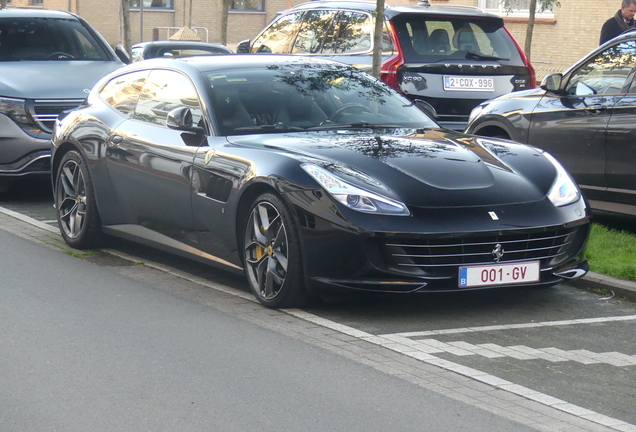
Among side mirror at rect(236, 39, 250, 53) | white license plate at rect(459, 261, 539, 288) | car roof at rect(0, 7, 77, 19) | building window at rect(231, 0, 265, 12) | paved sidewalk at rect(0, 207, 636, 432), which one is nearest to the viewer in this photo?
paved sidewalk at rect(0, 207, 636, 432)

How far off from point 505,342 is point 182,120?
2671mm

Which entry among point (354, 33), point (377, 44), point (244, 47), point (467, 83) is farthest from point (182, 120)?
point (244, 47)

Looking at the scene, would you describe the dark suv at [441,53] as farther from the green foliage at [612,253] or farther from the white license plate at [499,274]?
the white license plate at [499,274]

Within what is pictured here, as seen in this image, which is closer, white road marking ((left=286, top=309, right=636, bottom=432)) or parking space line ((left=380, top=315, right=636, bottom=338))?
white road marking ((left=286, top=309, right=636, bottom=432))

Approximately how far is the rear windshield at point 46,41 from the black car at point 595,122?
5.45 meters

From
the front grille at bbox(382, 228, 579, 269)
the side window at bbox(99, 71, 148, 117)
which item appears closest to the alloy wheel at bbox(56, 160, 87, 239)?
the side window at bbox(99, 71, 148, 117)

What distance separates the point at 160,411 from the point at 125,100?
4.19 metres

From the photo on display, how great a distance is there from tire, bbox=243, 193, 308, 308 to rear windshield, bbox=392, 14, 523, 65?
5.74 m

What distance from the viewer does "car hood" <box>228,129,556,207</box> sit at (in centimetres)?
627

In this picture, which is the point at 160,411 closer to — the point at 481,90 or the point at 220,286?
the point at 220,286

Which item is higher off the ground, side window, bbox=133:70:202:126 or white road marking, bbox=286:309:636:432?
side window, bbox=133:70:202:126

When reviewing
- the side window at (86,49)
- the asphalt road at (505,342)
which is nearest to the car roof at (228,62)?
the asphalt road at (505,342)

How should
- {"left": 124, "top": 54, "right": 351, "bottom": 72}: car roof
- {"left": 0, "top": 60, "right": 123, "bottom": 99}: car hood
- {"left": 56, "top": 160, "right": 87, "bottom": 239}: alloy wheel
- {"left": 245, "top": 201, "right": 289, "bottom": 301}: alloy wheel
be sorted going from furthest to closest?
{"left": 0, "top": 60, "right": 123, "bottom": 99}: car hood
{"left": 56, "top": 160, "right": 87, "bottom": 239}: alloy wheel
{"left": 124, "top": 54, "right": 351, "bottom": 72}: car roof
{"left": 245, "top": 201, "right": 289, "bottom": 301}: alloy wheel

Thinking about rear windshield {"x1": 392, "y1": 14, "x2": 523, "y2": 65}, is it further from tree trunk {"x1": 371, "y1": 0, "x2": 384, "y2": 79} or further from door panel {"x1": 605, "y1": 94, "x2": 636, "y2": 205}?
door panel {"x1": 605, "y1": 94, "x2": 636, "y2": 205}
